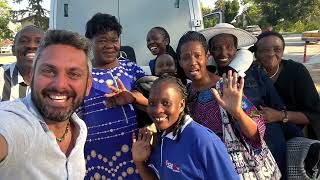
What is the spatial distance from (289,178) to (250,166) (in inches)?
17.4

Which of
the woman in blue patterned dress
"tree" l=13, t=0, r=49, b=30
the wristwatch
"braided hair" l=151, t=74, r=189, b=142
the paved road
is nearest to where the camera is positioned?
"braided hair" l=151, t=74, r=189, b=142

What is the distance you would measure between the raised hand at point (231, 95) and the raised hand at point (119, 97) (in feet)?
1.66

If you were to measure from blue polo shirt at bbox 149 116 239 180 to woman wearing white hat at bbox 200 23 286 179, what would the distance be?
0.54 metres

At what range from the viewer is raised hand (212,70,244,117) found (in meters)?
2.09

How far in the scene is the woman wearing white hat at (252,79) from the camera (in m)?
2.43

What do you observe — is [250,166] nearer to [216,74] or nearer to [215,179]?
[215,179]

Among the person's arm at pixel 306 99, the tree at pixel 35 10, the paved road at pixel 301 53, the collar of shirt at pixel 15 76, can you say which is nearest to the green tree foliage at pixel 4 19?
the tree at pixel 35 10

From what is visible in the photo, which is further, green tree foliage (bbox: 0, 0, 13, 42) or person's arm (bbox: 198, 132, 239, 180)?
green tree foliage (bbox: 0, 0, 13, 42)

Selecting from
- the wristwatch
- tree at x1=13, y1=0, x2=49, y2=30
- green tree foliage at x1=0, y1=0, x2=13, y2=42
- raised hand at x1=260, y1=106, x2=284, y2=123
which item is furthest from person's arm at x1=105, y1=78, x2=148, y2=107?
green tree foliage at x1=0, y1=0, x2=13, y2=42

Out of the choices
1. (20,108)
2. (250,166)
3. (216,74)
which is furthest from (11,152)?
(216,74)

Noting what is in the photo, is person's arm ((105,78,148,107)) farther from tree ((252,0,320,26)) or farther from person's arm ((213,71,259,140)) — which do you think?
tree ((252,0,320,26))

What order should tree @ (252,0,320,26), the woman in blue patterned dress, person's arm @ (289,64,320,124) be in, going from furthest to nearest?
tree @ (252,0,320,26) → person's arm @ (289,64,320,124) → the woman in blue patterned dress

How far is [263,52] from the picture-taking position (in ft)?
9.49

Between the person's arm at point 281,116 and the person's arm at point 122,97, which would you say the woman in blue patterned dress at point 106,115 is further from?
the person's arm at point 281,116
